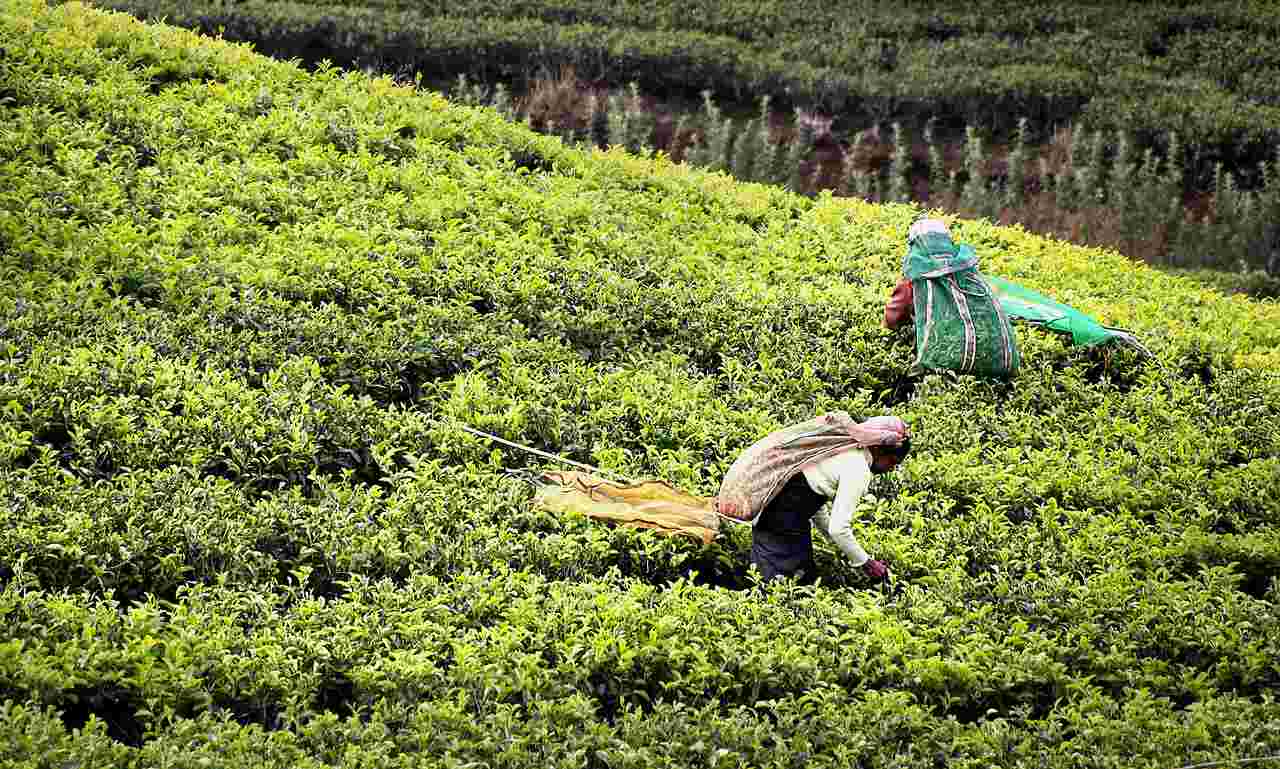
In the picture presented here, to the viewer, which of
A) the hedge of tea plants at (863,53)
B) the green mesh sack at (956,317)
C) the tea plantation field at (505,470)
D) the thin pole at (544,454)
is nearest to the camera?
the tea plantation field at (505,470)

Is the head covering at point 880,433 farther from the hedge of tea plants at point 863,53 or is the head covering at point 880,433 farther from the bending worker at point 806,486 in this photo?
the hedge of tea plants at point 863,53

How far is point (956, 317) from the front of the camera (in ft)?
24.4

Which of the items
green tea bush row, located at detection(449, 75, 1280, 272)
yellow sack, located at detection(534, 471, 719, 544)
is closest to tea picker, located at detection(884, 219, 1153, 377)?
yellow sack, located at detection(534, 471, 719, 544)

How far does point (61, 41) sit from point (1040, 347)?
7627 millimetres

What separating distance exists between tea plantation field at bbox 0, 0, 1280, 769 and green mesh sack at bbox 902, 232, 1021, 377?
Answer: 0.58 ft

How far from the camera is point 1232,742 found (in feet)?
13.7

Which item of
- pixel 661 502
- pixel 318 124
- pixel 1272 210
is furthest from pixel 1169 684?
pixel 1272 210

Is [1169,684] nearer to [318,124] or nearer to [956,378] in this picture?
[956,378]

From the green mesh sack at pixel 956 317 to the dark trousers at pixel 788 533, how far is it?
2440 mm

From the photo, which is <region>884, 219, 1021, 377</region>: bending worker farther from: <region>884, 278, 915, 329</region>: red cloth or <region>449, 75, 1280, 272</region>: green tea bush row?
<region>449, 75, 1280, 272</region>: green tea bush row

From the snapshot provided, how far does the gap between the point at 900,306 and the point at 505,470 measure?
3021mm

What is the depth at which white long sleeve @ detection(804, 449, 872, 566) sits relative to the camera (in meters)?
5.18

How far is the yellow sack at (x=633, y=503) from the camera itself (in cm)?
551

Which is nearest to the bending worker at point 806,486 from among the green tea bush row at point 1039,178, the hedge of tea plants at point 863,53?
the green tea bush row at point 1039,178
